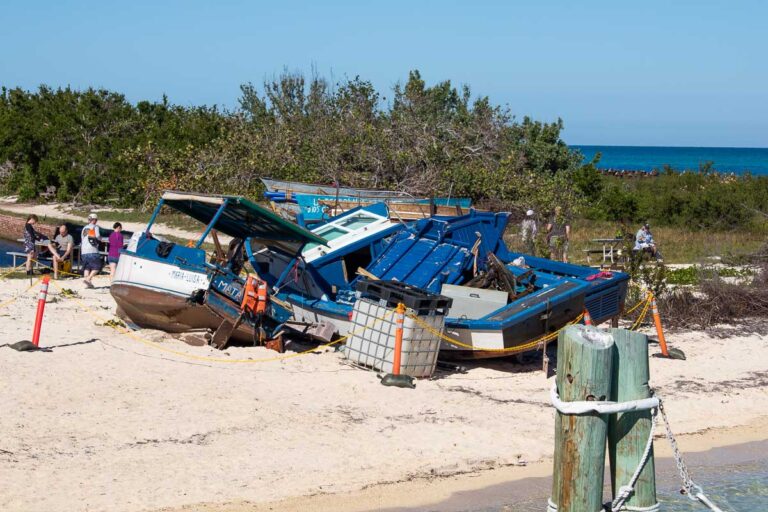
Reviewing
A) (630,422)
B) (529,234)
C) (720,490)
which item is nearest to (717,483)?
(720,490)

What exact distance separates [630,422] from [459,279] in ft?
27.5

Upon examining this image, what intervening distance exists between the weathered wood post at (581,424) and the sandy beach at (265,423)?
9.76 ft

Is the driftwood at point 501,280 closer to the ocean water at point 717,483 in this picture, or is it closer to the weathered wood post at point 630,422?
the ocean water at point 717,483

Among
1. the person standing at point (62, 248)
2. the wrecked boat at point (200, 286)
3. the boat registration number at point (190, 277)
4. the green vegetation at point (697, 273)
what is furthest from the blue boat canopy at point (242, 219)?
the green vegetation at point (697, 273)

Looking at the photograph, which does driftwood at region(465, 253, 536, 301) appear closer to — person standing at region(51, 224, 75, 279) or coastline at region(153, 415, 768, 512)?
coastline at region(153, 415, 768, 512)

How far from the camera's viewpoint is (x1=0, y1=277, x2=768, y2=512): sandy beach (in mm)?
9438

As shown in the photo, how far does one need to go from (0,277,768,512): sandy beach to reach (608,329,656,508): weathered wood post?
295 cm

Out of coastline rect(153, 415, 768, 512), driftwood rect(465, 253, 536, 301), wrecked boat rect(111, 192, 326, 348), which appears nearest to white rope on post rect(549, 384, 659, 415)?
coastline rect(153, 415, 768, 512)

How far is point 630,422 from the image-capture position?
688 cm

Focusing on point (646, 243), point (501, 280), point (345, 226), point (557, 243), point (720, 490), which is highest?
point (345, 226)

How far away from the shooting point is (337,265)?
1530 centimetres

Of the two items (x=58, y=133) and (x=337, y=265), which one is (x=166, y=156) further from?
(x=337, y=265)

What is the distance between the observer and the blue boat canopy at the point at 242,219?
13.9 meters

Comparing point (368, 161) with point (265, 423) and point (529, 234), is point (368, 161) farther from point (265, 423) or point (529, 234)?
point (265, 423)
